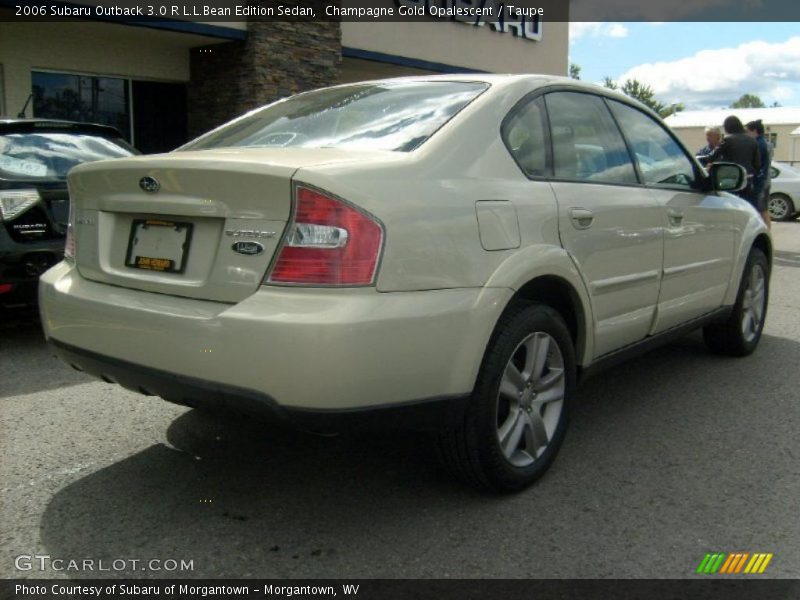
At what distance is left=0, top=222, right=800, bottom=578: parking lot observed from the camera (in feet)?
8.79

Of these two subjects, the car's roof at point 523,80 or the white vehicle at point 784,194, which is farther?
the white vehicle at point 784,194

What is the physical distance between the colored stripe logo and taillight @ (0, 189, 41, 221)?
4.54 metres

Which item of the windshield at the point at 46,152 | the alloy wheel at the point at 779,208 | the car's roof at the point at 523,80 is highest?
the car's roof at the point at 523,80

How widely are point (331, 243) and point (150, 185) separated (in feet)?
2.59

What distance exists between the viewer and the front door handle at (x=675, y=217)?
13.5 feet

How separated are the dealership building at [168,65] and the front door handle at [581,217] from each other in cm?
899

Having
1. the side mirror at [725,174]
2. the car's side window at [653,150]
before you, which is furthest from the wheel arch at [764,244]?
the car's side window at [653,150]

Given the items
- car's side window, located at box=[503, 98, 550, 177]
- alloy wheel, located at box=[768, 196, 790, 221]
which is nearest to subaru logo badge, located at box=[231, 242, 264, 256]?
car's side window, located at box=[503, 98, 550, 177]

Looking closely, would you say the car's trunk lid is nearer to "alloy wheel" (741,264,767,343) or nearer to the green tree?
"alloy wheel" (741,264,767,343)

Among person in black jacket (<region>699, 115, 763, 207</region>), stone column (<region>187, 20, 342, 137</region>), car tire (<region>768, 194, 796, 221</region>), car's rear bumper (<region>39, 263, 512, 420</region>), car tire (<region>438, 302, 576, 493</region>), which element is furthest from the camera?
car tire (<region>768, 194, 796, 221</region>)

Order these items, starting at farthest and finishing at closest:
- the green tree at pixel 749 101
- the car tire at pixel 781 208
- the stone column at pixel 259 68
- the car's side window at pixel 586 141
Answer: the green tree at pixel 749 101 < the car tire at pixel 781 208 < the stone column at pixel 259 68 < the car's side window at pixel 586 141

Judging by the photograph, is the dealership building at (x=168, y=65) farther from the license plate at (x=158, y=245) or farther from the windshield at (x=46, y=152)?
the license plate at (x=158, y=245)

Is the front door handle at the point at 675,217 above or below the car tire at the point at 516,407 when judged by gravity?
above

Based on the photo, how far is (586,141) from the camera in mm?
3727
